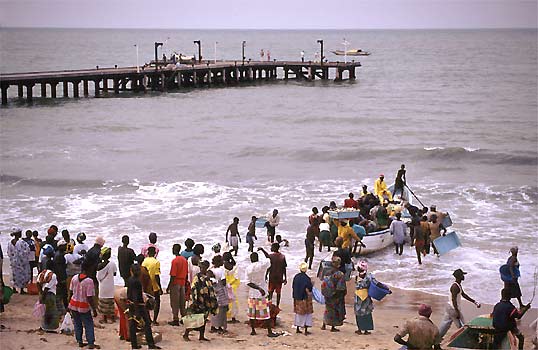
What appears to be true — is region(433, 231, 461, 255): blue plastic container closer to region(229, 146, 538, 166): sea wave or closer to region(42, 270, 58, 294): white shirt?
region(42, 270, 58, 294): white shirt

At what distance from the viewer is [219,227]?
18.7m

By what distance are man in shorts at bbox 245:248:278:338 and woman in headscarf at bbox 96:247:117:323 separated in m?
1.76

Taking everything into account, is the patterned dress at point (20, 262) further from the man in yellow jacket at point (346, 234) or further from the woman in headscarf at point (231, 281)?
the man in yellow jacket at point (346, 234)

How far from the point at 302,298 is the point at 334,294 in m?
0.43

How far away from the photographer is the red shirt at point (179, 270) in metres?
10.2

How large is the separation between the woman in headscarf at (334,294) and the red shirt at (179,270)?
1.81 metres

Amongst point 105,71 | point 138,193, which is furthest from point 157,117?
point 138,193

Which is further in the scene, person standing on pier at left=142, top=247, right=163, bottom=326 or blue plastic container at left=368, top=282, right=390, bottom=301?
blue plastic container at left=368, top=282, right=390, bottom=301

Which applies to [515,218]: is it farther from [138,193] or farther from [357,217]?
[138,193]

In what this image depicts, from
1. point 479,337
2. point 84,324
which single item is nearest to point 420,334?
point 479,337

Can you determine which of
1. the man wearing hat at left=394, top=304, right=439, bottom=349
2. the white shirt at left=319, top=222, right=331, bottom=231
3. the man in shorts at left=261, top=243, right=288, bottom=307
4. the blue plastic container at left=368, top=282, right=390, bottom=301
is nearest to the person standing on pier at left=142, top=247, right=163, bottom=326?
the man in shorts at left=261, top=243, right=288, bottom=307

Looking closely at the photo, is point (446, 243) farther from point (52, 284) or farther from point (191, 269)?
point (52, 284)

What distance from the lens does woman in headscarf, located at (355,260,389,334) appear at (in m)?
10.1

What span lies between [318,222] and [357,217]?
3.13 feet
